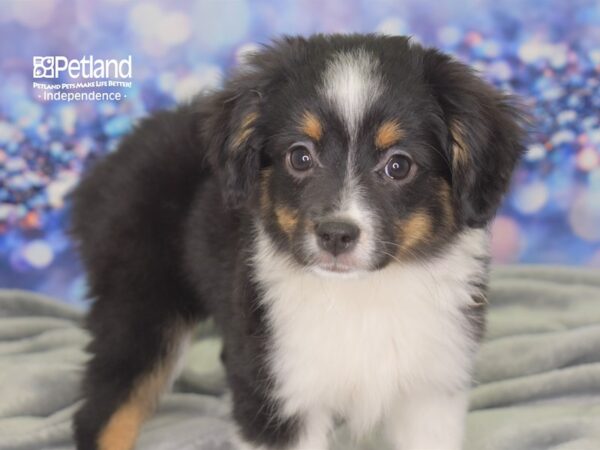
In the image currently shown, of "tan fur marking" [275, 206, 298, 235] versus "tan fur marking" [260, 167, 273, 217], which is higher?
"tan fur marking" [260, 167, 273, 217]

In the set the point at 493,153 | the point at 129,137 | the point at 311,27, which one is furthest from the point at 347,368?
the point at 311,27

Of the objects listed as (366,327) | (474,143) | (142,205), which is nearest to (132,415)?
(142,205)

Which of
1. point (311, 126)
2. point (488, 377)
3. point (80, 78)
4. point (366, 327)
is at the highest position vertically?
point (80, 78)

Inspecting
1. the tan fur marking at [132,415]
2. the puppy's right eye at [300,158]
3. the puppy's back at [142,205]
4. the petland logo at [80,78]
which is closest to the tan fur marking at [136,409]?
the tan fur marking at [132,415]

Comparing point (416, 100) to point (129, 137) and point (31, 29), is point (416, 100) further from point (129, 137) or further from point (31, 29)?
point (31, 29)

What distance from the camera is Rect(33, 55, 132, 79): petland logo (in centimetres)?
502

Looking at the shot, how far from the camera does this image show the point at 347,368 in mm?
2984

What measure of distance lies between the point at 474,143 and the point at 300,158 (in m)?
0.55

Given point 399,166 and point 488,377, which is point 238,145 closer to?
point 399,166

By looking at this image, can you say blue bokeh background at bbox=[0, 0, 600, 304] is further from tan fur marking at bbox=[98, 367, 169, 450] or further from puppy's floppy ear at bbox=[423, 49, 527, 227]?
puppy's floppy ear at bbox=[423, 49, 527, 227]

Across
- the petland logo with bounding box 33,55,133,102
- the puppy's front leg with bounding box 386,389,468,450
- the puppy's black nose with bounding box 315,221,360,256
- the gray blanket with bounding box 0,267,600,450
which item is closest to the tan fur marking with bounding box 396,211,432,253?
the puppy's black nose with bounding box 315,221,360,256

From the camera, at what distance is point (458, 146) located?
2830 mm

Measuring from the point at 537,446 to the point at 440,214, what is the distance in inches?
51.1

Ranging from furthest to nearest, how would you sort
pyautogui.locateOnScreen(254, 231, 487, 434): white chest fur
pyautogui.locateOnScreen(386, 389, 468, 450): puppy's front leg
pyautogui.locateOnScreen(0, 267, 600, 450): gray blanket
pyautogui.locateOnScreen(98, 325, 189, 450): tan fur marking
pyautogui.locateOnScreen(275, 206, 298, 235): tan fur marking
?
pyautogui.locateOnScreen(0, 267, 600, 450): gray blanket, pyautogui.locateOnScreen(98, 325, 189, 450): tan fur marking, pyautogui.locateOnScreen(386, 389, 468, 450): puppy's front leg, pyautogui.locateOnScreen(254, 231, 487, 434): white chest fur, pyautogui.locateOnScreen(275, 206, 298, 235): tan fur marking
